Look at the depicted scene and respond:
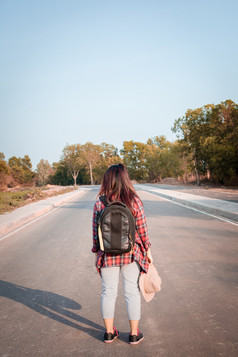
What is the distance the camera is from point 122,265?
2.91m

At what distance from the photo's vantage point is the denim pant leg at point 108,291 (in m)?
2.90

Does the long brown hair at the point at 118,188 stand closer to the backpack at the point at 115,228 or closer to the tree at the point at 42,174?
the backpack at the point at 115,228

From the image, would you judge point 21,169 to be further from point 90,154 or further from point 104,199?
point 104,199

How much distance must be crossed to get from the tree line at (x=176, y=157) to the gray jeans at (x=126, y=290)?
29798mm

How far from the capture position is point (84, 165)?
87.2m

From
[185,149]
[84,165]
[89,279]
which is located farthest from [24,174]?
[89,279]

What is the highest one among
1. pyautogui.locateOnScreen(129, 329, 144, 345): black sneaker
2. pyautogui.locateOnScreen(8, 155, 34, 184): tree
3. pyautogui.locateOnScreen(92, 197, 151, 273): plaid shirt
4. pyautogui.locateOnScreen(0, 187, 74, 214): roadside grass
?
pyautogui.locateOnScreen(8, 155, 34, 184): tree

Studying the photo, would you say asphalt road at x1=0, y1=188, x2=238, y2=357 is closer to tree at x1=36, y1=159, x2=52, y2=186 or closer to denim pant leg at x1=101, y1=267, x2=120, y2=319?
denim pant leg at x1=101, y1=267, x2=120, y2=319

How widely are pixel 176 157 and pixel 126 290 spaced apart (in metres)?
56.7

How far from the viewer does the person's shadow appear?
10.8 ft

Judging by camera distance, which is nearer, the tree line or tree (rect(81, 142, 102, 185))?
the tree line

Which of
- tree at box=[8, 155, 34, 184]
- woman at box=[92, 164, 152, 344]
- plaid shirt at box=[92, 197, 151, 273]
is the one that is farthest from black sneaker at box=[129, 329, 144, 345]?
tree at box=[8, 155, 34, 184]

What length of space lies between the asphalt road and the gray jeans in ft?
1.05

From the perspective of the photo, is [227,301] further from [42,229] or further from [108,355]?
[42,229]
